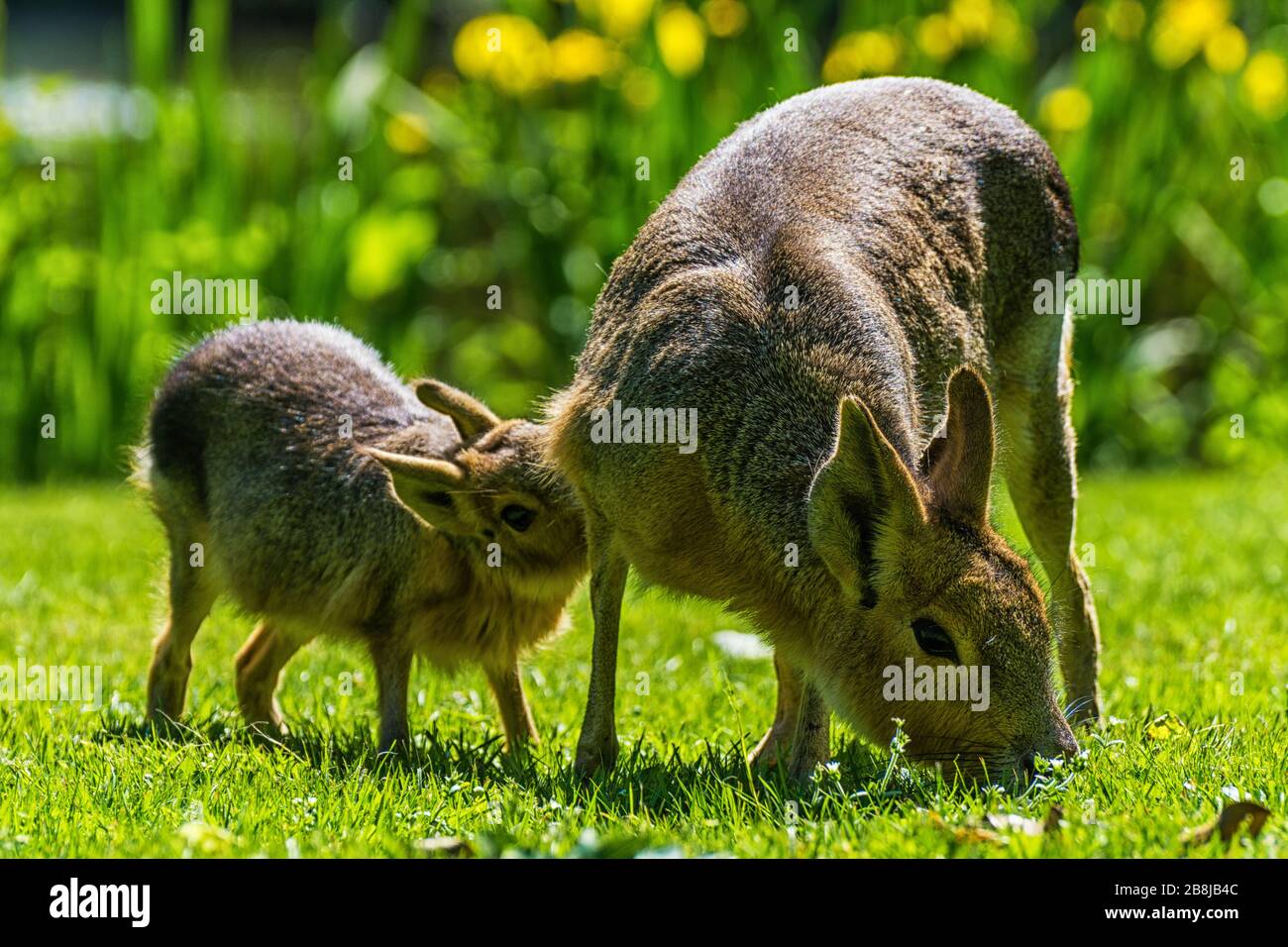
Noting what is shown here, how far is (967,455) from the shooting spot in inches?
166

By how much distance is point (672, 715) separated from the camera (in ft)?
18.5

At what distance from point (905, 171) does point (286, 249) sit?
6.00 meters

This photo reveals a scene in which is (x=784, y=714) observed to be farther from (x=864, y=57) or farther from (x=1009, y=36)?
(x=1009, y=36)

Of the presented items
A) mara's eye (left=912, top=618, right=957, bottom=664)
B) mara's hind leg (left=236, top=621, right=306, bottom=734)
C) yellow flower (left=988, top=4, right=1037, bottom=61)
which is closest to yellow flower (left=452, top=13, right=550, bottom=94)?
yellow flower (left=988, top=4, right=1037, bottom=61)

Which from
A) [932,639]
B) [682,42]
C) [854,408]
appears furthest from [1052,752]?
[682,42]

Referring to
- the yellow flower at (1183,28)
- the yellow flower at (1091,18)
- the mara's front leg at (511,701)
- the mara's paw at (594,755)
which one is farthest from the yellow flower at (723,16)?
the mara's paw at (594,755)

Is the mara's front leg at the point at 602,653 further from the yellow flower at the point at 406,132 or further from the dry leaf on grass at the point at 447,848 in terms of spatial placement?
the yellow flower at the point at 406,132

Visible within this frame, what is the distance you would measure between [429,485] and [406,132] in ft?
20.0

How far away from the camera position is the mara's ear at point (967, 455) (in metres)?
4.20

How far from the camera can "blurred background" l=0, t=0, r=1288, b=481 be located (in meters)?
10.1

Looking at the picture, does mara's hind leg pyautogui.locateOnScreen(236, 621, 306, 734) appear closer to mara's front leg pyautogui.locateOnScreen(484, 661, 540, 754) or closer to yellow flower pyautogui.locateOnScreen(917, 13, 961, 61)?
mara's front leg pyautogui.locateOnScreen(484, 661, 540, 754)

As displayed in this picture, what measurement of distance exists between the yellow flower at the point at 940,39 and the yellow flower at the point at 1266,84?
1.91m

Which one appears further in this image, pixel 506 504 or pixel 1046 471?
pixel 1046 471
